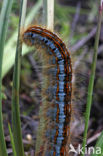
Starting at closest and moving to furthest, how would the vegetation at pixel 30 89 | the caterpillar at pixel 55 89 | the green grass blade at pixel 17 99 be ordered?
1. the green grass blade at pixel 17 99
2. the vegetation at pixel 30 89
3. the caterpillar at pixel 55 89

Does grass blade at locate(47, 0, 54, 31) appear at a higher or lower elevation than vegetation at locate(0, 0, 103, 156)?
higher

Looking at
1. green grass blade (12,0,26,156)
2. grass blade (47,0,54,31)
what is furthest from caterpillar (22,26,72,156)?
green grass blade (12,0,26,156)

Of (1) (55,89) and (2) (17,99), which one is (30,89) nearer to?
(1) (55,89)

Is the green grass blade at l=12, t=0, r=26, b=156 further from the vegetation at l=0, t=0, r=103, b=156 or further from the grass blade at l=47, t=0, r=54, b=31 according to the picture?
the grass blade at l=47, t=0, r=54, b=31

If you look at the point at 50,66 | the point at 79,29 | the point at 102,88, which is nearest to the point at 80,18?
the point at 79,29

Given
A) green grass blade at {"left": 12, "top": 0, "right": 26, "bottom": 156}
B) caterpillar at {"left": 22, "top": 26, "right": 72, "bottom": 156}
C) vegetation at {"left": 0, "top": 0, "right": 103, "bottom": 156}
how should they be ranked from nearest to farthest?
green grass blade at {"left": 12, "top": 0, "right": 26, "bottom": 156} → vegetation at {"left": 0, "top": 0, "right": 103, "bottom": 156} → caterpillar at {"left": 22, "top": 26, "right": 72, "bottom": 156}

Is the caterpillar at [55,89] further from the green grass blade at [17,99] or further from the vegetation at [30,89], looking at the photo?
the green grass blade at [17,99]

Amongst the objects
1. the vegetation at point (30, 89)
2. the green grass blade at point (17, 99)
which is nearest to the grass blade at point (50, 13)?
the vegetation at point (30, 89)

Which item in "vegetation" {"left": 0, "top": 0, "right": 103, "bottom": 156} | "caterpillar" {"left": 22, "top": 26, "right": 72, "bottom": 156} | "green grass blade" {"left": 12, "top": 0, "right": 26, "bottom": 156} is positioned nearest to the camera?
"green grass blade" {"left": 12, "top": 0, "right": 26, "bottom": 156}

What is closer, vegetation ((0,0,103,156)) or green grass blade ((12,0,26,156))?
green grass blade ((12,0,26,156))
